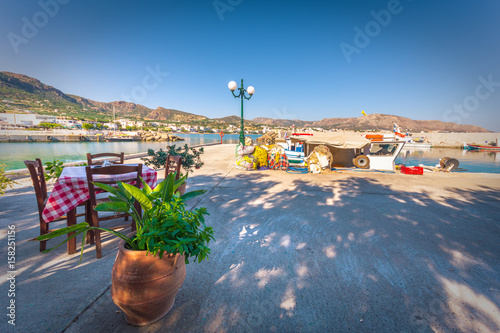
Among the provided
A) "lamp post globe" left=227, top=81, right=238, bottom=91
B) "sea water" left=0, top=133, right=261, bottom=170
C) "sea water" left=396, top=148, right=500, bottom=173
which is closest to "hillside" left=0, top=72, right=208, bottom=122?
"sea water" left=0, top=133, right=261, bottom=170

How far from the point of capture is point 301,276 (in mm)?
2273

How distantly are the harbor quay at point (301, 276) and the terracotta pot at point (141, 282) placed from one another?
27cm

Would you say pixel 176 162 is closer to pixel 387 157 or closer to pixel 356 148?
pixel 356 148

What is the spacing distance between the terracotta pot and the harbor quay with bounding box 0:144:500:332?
27 cm

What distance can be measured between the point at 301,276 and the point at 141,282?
1677 mm

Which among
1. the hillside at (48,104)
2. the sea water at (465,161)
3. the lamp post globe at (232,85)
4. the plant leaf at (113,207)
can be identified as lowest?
the sea water at (465,161)

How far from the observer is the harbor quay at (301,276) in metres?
1.71

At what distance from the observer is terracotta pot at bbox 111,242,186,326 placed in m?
1.48

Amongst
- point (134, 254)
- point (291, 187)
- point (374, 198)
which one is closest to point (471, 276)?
point (374, 198)

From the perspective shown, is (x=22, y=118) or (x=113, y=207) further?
(x=22, y=118)

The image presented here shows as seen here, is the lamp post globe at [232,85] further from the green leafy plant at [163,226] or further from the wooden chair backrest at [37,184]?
the green leafy plant at [163,226]

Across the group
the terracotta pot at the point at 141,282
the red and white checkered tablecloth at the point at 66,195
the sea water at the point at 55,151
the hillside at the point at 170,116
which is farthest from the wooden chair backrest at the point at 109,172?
the hillside at the point at 170,116

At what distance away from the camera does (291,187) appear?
20.3 feet

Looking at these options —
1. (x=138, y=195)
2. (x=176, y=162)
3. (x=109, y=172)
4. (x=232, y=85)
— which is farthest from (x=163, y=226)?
(x=232, y=85)
